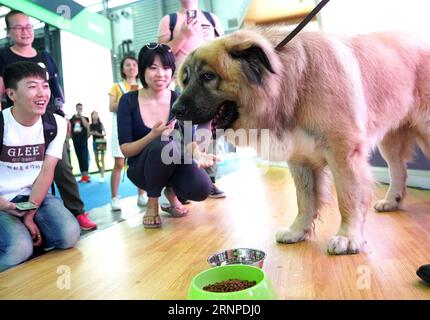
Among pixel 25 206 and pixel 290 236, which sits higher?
pixel 25 206

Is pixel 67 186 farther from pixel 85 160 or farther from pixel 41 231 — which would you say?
pixel 85 160

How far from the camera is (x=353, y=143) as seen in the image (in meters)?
1.57

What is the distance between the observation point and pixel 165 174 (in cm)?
241

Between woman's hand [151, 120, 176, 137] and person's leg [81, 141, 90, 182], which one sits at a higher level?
woman's hand [151, 120, 176, 137]

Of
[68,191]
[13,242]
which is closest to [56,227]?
[13,242]

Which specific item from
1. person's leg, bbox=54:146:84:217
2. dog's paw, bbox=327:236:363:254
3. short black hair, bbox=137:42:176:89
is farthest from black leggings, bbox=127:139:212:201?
dog's paw, bbox=327:236:363:254

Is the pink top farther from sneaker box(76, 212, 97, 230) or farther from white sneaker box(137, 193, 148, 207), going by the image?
sneaker box(76, 212, 97, 230)

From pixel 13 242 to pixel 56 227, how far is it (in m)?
0.24

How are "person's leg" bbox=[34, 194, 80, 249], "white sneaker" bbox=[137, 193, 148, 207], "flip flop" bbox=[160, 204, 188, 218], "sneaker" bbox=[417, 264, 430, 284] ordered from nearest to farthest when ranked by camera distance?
"sneaker" bbox=[417, 264, 430, 284]
"person's leg" bbox=[34, 194, 80, 249]
"flip flop" bbox=[160, 204, 188, 218]
"white sneaker" bbox=[137, 193, 148, 207]

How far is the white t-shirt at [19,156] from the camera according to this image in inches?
77.3

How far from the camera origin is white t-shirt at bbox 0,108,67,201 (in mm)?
1964

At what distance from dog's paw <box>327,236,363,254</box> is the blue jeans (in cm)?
139

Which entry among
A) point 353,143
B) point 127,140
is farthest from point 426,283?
point 127,140
